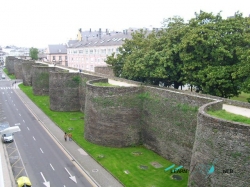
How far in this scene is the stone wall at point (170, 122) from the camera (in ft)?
88.6

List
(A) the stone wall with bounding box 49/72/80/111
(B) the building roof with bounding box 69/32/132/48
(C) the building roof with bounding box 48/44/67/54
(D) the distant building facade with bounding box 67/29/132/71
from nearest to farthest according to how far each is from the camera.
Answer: (A) the stone wall with bounding box 49/72/80/111
(B) the building roof with bounding box 69/32/132/48
(D) the distant building facade with bounding box 67/29/132/71
(C) the building roof with bounding box 48/44/67/54

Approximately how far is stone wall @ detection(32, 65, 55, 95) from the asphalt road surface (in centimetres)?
1896

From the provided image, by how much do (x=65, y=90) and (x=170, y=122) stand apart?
89.3ft

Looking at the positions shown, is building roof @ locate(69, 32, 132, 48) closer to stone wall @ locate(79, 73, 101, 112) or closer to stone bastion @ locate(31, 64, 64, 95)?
stone bastion @ locate(31, 64, 64, 95)

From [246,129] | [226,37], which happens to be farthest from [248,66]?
[246,129]

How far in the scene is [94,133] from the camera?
34719 mm

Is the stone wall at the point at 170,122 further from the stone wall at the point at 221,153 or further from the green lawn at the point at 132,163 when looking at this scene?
the stone wall at the point at 221,153

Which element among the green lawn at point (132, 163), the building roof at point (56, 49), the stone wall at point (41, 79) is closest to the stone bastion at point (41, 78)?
the stone wall at point (41, 79)

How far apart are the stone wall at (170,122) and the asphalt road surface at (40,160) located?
965 centimetres

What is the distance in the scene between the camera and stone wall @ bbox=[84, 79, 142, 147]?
1309 inches

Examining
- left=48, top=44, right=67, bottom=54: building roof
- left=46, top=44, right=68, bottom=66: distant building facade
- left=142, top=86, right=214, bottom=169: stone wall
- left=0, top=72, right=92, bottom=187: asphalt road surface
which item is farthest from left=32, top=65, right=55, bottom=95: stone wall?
left=48, top=44, right=67, bottom=54: building roof

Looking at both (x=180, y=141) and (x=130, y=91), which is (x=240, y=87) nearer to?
(x=180, y=141)

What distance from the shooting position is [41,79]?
63938mm

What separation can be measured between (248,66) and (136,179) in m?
16.8
